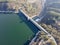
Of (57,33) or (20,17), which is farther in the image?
(20,17)

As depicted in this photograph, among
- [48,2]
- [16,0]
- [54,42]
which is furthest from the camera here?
[48,2]

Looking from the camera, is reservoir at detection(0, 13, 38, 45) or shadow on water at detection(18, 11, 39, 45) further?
shadow on water at detection(18, 11, 39, 45)

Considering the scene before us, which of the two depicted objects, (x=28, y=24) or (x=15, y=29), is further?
(x=28, y=24)

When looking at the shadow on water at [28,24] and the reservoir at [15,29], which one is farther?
the shadow on water at [28,24]

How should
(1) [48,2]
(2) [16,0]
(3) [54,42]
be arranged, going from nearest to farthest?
(3) [54,42] < (2) [16,0] < (1) [48,2]

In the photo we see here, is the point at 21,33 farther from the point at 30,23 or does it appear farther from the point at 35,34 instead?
the point at 30,23

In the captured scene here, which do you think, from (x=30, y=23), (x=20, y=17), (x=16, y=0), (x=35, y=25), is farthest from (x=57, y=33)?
(x=16, y=0)

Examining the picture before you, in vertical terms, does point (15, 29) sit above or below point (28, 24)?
above
